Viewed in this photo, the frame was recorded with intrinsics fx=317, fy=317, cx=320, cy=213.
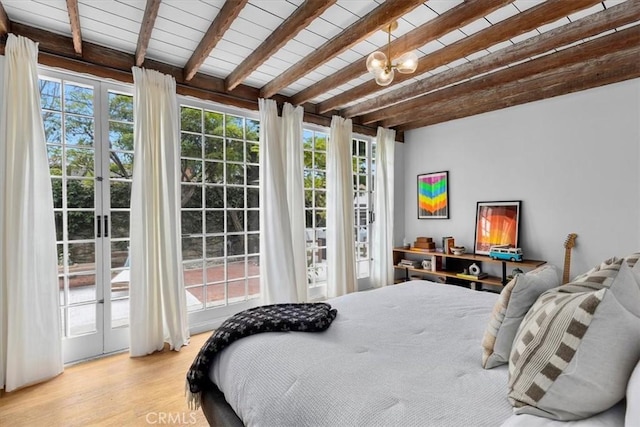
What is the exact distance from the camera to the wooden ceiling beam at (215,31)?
75.2 inches

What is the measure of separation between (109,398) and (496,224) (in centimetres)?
394


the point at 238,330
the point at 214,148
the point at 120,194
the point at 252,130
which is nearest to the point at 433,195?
the point at 252,130

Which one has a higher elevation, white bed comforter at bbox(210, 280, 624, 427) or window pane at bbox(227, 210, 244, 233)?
window pane at bbox(227, 210, 244, 233)

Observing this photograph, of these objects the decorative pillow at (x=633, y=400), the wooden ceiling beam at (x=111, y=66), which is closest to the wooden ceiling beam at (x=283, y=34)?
the wooden ceiling beam at (x=111, y=66)

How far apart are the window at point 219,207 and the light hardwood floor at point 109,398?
827mm

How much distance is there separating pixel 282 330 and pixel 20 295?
1.96 m

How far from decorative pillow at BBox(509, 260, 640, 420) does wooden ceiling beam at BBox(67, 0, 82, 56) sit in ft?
9.06

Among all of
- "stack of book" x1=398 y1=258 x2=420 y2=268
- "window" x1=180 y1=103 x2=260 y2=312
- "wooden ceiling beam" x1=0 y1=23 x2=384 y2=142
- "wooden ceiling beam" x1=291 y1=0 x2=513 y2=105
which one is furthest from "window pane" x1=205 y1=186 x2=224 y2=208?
"stack of book" x1=398 y1=258 x2=420 y2=268

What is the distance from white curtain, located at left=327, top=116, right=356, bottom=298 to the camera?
392 cm

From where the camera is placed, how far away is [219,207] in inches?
129

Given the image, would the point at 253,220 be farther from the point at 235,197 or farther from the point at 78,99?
the point at 78,99

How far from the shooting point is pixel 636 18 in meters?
1.93

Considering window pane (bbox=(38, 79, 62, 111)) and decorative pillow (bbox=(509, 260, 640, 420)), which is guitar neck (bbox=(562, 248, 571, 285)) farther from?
window pane (bbox=(38, 79, 62, 111))

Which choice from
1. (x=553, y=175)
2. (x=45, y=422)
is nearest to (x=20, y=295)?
(x=45, y=422)
